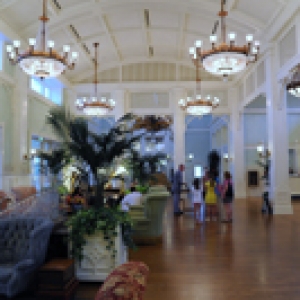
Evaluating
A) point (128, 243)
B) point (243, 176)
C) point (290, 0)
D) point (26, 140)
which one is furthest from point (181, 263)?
point (243, 176)

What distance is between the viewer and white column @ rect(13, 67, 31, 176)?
10836 millimetres

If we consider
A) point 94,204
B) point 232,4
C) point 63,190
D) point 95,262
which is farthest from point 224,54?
point 95,262

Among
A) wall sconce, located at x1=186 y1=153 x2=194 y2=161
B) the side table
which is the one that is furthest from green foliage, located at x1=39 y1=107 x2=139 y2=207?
wall sconce, located at x1=186 y1=153 x2=194 y2=161

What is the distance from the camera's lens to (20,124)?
11023 millimetres

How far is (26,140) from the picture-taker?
11.5 m

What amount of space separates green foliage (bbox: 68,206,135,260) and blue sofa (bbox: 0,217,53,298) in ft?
1.17

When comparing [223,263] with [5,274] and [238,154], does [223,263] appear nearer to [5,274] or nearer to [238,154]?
[5,274]

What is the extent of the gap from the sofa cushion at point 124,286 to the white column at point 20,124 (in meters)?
9.71

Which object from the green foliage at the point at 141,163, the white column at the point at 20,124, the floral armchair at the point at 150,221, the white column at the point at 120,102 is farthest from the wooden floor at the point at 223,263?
the white column at the point at 120,102

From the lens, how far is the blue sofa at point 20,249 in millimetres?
3445

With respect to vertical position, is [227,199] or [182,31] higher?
[182,31]

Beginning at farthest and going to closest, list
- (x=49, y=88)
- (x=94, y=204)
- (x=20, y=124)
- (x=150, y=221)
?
(x=49, y=88), (x=20, y=124), (x=150, y=221), (x=94, y=204)

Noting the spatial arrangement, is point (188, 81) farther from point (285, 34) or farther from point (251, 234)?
point (251, 234)

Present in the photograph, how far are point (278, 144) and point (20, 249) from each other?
9.09 metres
